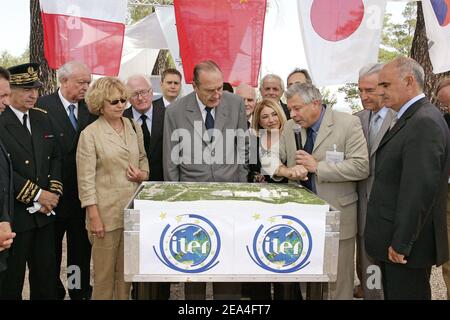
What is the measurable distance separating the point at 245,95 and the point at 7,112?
209cm

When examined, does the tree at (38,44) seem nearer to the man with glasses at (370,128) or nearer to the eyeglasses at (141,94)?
the eyeglasses at (141,94)

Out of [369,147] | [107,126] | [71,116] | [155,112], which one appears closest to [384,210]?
[369,147]

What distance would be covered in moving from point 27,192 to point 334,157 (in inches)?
84.4

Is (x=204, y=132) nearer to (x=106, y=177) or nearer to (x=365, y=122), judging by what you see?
(x=106, y=177)

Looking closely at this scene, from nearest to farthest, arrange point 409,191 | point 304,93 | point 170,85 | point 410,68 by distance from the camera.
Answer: point 409,191 → point 410,68 → point 304,93 → point 170,85

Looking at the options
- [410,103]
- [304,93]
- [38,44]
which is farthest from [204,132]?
[38,44]

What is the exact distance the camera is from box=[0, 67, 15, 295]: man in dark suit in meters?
2.61

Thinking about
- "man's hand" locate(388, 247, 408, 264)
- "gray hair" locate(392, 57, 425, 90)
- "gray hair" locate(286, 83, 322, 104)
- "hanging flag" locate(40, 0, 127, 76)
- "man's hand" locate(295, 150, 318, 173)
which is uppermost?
"hanging flag" locate(40, 0, 127, 76)

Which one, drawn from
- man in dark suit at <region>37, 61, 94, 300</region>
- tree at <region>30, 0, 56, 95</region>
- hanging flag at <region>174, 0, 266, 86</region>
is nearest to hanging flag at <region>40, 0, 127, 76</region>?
hanging flag at <region>174, 0, 266, 86</region>

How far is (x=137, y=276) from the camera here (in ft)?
8.50

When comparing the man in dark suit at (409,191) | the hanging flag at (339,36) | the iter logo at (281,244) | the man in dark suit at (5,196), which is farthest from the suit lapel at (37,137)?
the hanging flag at (339,36)

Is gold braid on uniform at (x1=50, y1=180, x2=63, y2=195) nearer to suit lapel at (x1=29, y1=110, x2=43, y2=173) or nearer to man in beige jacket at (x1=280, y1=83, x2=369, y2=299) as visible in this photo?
suit lapel at (x1=29, y1=110, x2=43, y2=173)

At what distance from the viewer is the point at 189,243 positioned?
2.57 metres

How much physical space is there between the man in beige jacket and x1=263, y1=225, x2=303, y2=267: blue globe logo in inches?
27.6
